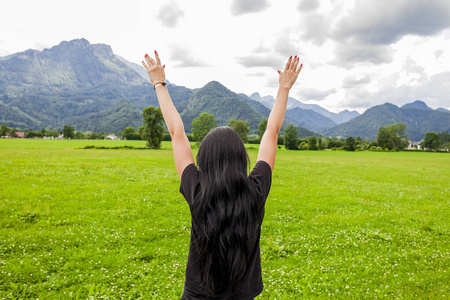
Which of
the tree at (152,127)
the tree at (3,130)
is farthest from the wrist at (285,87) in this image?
the tree at (3,130)

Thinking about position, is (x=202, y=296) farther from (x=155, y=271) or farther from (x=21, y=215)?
(x=21, y=215)

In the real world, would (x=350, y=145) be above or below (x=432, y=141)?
below

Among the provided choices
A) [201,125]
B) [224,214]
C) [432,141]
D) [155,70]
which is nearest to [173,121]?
[155,70]

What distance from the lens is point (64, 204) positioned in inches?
→ 531

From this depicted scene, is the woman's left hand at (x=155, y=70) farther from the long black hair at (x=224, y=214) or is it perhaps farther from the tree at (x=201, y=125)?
the tree at (x=201, y=125)

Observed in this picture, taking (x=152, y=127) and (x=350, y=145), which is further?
(x=350, y=145)

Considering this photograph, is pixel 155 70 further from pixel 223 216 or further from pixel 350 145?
pixel 350 145

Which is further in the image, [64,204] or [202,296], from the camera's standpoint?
[64,204]

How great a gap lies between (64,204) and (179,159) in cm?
1368

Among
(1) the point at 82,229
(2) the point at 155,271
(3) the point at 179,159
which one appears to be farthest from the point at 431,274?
(1) the point at 82,229

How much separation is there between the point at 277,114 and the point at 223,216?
73.4 inches

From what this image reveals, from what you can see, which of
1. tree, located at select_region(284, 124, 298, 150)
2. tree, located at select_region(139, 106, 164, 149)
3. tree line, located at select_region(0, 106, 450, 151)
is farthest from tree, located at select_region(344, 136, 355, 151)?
tree, located at select_region(139, 106, 164, 149)

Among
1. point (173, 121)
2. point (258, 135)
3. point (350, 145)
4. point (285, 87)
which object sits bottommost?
point (173, 121)

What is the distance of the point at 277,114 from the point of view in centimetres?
366
